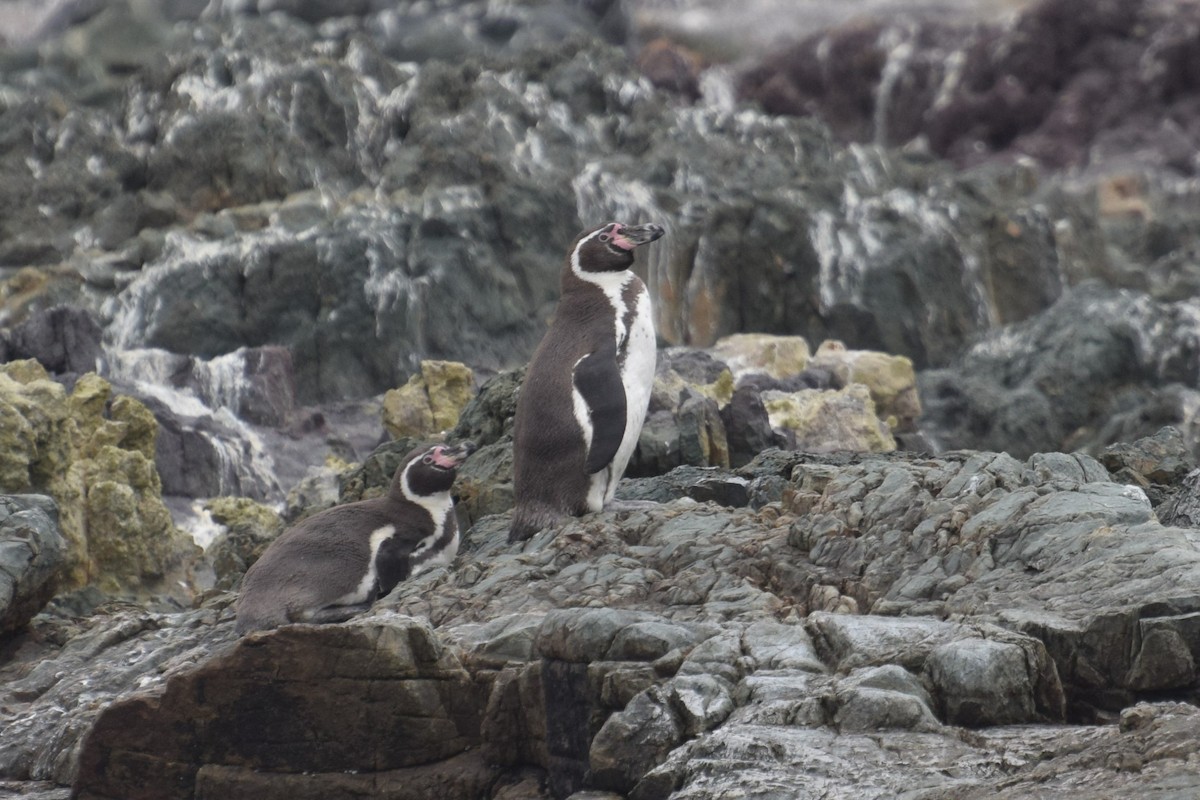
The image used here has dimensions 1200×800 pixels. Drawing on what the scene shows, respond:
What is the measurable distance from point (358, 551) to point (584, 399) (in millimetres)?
1561

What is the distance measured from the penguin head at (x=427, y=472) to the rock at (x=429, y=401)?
8305 millimetres

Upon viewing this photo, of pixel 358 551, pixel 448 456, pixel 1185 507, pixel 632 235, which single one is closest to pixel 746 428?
pixel 632 235

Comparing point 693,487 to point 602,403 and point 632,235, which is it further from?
point 632,235

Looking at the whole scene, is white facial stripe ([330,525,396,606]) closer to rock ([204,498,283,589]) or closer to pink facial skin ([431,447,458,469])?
pink facial skin ([431,447,458,469])

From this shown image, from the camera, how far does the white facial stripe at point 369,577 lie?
10.3 metres

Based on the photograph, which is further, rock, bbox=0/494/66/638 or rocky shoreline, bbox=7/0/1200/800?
rock, bbox=0/494/66/638

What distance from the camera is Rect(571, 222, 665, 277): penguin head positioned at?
1150 centimetres

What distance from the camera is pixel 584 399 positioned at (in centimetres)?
1070

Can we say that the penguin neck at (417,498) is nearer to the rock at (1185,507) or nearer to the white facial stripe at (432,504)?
the white facial stripe at (432,504)

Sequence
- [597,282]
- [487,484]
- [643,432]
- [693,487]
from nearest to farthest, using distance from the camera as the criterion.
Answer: [693,487]
[597,282]
[487,484]
[643,432]

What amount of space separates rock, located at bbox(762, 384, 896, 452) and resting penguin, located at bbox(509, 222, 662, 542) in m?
5.53

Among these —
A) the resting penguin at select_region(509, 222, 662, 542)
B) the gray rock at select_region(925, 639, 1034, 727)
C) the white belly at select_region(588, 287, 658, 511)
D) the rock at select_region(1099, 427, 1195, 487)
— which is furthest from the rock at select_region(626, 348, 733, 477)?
the gray rock at select_region(925, 639, 1034, 727)

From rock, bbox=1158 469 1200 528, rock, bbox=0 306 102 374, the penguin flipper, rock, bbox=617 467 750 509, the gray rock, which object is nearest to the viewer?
the gray rock

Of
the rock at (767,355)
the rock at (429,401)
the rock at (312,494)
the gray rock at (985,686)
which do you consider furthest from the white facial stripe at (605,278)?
the rock at (767,355)
